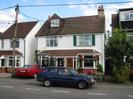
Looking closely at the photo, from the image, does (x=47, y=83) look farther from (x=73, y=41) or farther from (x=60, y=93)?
(x=73, y=41)

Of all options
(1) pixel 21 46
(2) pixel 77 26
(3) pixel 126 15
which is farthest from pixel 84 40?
(1) pixel 21 46

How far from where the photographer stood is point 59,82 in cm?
2173

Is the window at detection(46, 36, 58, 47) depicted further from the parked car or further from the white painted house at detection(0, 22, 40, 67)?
the parked car

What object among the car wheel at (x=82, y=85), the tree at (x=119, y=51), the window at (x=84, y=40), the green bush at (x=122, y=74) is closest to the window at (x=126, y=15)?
the window at (x=84, y=40)

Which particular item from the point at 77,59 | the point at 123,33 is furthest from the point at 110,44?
the point at 77,59

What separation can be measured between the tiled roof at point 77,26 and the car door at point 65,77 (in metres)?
17.3

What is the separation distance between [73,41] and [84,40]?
1589mm

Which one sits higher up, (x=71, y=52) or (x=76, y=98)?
(x=71, y=52)

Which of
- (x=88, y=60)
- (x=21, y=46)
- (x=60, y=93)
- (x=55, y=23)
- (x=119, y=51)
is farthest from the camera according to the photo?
(x=21, y=46)

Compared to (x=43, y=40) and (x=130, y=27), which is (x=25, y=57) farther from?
(x=130, y=27)

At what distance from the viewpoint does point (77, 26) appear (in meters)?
41.1

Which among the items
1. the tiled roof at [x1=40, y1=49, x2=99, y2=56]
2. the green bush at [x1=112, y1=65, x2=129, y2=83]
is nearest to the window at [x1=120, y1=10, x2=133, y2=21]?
the tiled roof at [x1=40, y1=49, x2=99, y2=56]

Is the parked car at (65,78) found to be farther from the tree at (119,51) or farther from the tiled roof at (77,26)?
the tiled roof at (77,26)

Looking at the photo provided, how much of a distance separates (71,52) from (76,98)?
935 inches
